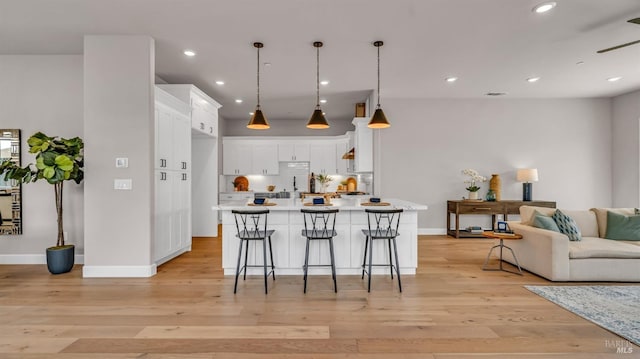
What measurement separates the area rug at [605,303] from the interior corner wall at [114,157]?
4493mm

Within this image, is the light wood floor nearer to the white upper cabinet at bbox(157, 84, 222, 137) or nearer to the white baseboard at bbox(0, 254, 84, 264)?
the white baseboard at bbox(0, 254, 84, 264)

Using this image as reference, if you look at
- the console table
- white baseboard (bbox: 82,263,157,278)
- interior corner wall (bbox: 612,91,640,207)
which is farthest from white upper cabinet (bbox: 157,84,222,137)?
interior corner wall (bbox: 612,91,640,207)

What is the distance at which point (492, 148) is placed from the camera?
264 inches

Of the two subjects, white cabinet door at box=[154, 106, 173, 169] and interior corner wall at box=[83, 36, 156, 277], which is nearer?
interior corner wall at box=[83, 36, 156, 277]

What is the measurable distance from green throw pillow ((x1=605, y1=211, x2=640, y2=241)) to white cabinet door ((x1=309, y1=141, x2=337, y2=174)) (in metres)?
5.67

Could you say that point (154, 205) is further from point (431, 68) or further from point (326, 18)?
point (431, 68)

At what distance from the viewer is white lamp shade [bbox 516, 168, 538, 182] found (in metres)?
6.29

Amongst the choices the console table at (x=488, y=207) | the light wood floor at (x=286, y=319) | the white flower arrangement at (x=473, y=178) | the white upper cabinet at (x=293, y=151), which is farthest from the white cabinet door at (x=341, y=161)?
the light wood floor at (x=286, y=319)

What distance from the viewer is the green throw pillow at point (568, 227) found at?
13.1ft

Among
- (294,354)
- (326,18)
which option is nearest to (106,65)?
(326,18)

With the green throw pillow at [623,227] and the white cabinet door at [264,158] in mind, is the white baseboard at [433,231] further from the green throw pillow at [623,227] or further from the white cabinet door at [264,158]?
the white cabinet door at [264,158]

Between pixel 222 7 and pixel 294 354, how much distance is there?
10.2 ft

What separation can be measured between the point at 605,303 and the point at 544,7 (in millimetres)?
2899

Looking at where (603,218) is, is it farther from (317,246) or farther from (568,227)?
(317,246)
